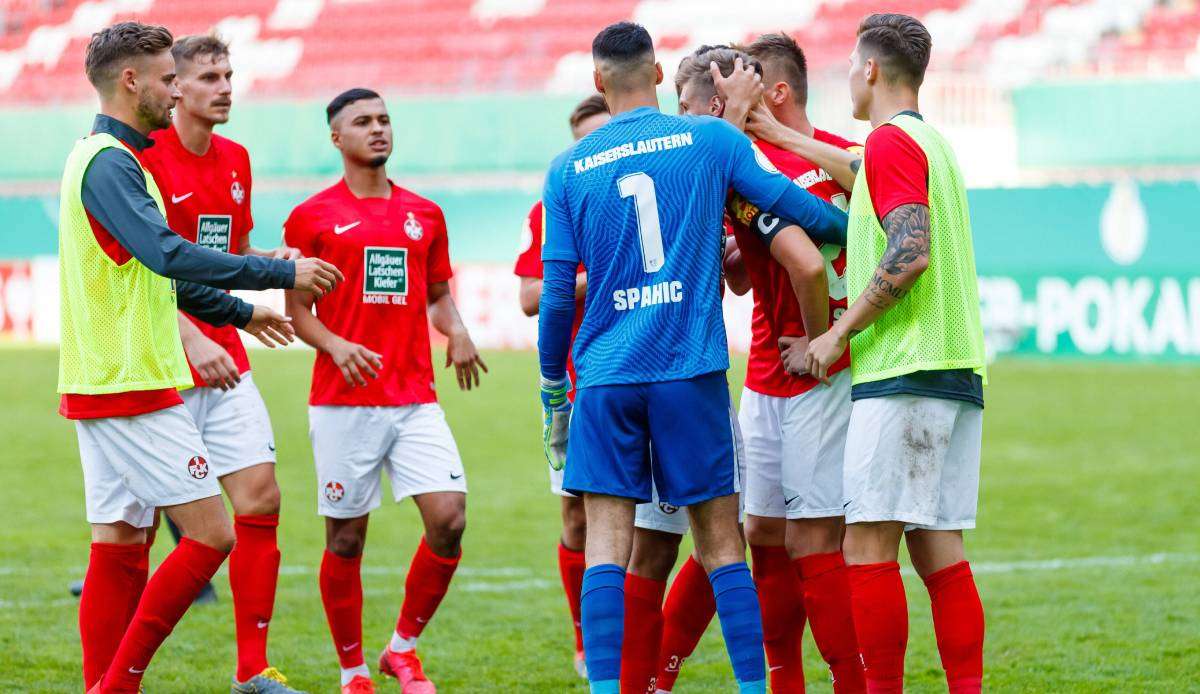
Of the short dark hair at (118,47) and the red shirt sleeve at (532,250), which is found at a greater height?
the short dark hair at (118,47)

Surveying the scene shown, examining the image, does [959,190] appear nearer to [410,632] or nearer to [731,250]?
[731,250]

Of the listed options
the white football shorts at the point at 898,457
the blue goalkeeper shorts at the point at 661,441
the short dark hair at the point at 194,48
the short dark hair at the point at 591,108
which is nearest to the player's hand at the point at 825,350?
the white football shorts at the point at 898,457

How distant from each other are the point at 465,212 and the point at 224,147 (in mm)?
16562

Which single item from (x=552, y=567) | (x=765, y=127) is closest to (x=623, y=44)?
(x=765, y=127)

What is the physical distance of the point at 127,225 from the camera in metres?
4.73

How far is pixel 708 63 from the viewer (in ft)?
16.5

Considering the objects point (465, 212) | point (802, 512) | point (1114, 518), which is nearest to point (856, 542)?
point (802, 512)

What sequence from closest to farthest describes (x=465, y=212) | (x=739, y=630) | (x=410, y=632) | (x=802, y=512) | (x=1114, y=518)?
(x=739, y=630) < (x=802, y=512) < (x=410, y=632) < (x=1114, y=518) < (x=465, y=212)

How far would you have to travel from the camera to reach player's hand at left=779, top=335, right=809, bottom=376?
16.1ft

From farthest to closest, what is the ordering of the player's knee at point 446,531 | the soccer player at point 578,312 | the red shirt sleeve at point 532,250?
the red shirt sleeve at point 532,250 → the soccer player at point 578,312 → the player's knee at point 446,531

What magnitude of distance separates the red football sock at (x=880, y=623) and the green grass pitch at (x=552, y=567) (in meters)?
1.19

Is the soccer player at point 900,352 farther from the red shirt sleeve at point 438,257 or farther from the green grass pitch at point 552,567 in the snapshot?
the red shirt sleeve at point 438,257

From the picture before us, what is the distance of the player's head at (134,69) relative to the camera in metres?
4.94

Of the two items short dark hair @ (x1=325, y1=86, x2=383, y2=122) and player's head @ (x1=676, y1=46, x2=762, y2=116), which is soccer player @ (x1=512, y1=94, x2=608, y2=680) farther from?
player's head @ (x1=676, y1=46, x2=762, y2=116)
